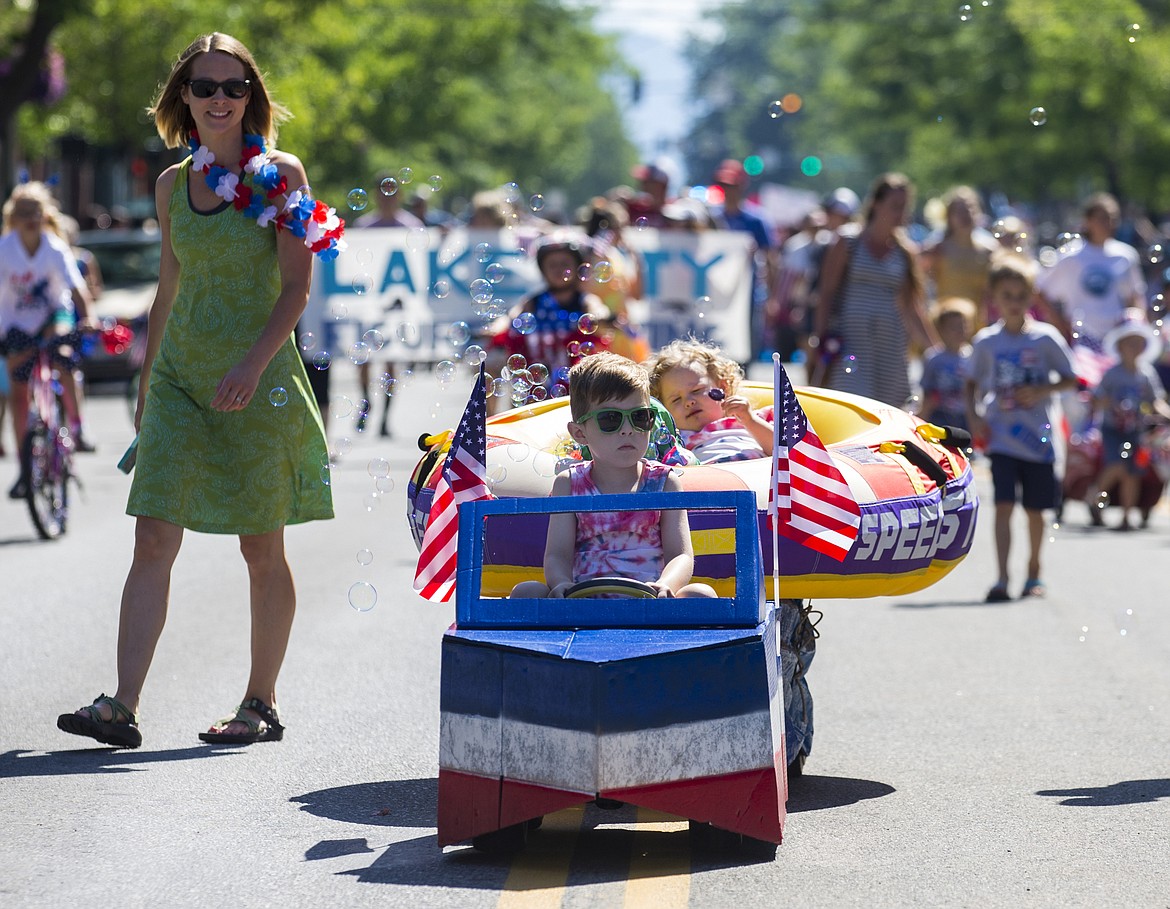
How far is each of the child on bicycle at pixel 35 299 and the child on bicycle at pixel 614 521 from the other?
7.64m

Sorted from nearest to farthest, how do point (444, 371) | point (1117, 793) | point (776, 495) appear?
point (776, 495) → point (1117, 793) → point (444, 371)

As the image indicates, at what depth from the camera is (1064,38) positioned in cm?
4169

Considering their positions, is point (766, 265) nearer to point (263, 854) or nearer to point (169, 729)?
point (169, 729)

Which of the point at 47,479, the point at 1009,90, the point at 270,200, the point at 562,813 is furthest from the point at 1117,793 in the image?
the point at 1009,90

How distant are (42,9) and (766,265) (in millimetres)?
10450

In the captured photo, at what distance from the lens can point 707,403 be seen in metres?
6.90

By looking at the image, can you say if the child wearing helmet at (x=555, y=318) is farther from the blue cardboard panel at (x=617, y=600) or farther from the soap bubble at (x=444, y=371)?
the blue cardboard panel at (x=617, y=600)

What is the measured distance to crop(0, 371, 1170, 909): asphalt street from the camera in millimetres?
5066

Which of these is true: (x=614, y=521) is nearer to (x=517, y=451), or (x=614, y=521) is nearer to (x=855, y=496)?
(x=855, y=496)

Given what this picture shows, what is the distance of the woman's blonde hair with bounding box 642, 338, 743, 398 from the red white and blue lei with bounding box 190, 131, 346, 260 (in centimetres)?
106

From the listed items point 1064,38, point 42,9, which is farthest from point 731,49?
point 42,9

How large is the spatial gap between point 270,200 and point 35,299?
700cm

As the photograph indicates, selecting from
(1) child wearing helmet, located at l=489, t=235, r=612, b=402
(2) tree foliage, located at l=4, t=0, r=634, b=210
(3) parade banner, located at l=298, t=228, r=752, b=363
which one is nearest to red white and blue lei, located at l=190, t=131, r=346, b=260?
(1) child wearing helmet, located at l=489, t=235, r=612, b=402

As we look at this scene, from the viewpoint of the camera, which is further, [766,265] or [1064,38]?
[1064,38]
